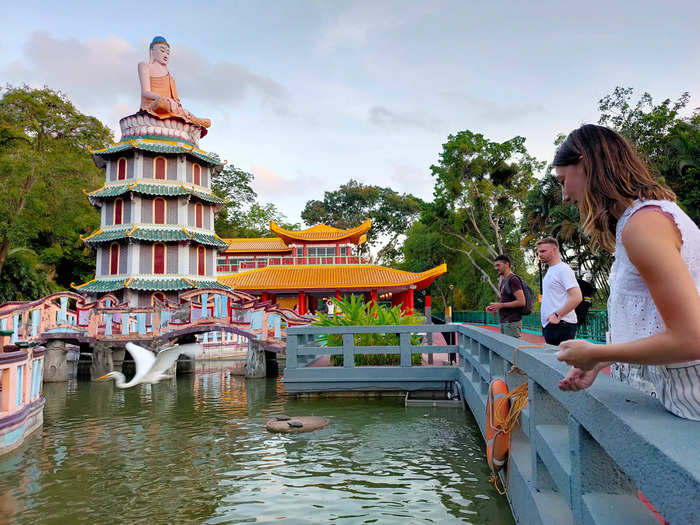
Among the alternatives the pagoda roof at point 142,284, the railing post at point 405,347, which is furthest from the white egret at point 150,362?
the pagoda roof at point 142,284

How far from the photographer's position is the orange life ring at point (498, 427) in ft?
13.9

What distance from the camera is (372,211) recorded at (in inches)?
2397

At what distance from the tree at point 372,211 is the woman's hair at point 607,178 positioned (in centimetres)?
5608

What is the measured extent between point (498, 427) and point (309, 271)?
2982 cm

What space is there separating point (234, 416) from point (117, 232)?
810 inches

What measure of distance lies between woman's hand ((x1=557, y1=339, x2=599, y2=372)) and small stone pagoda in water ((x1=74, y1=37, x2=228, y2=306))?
89.3ft

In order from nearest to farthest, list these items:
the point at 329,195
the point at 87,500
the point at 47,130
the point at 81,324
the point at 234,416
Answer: the point at 87,500, the point at 234,416, the point at 81,324, the point at 47,130, the point at 329,195

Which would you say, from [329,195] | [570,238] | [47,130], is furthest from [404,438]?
[329,195]

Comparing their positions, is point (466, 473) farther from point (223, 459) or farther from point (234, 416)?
point (234, 416)

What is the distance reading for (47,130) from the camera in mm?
36438

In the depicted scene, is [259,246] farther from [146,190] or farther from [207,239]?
[146,190]

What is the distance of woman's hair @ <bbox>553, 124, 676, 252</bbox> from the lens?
6.02 ft

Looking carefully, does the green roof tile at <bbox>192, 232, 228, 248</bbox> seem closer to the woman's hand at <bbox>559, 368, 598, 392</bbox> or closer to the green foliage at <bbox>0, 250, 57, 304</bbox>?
the green foliage at <bbox>0, 250, 57, 304</bbox>

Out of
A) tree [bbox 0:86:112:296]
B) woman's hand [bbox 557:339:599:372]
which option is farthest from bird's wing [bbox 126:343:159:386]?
tree [bbox 0:86:112:296]
